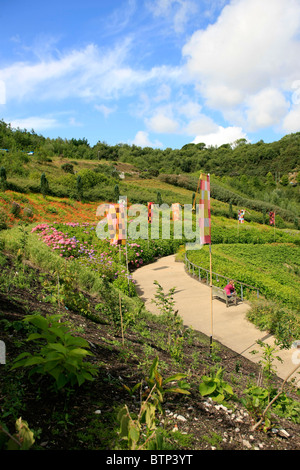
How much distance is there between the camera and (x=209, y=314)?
316 inches

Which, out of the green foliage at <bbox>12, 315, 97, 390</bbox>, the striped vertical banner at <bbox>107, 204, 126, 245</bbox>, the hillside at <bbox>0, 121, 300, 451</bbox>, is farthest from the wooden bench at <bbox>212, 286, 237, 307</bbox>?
the green foliage at <bbox>12, 315, 97, 390</bbox>

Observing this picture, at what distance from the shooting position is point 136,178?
48062 mm

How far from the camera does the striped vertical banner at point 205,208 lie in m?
5.13

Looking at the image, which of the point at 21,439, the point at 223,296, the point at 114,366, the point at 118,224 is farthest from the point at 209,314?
the point at 21,439

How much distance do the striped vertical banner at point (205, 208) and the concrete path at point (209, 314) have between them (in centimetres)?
144

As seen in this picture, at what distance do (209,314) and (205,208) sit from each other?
3835 millimetres

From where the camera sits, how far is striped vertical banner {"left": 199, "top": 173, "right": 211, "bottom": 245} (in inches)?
202

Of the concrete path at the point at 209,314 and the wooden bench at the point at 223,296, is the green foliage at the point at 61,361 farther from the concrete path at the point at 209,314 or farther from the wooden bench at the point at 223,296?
the wooden bench at the point at 223,296

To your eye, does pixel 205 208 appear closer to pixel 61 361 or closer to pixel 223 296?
pixel 61 361

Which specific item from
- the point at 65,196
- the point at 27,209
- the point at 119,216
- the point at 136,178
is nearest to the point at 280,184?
the point at 136,178

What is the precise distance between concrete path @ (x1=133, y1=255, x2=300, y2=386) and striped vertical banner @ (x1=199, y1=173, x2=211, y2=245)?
1.44m

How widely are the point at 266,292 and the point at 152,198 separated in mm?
23924

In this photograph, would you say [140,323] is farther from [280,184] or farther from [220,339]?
[280,184]

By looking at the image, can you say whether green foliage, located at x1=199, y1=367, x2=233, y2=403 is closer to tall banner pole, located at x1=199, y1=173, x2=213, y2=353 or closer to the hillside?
the hillside
